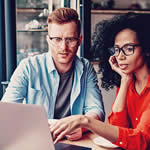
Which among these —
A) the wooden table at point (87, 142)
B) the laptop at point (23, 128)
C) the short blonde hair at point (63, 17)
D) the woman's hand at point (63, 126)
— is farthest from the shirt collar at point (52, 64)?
the laptop at point (23, 128)

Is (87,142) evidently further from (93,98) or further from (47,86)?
(47,86)

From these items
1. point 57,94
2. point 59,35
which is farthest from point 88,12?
point 57,94

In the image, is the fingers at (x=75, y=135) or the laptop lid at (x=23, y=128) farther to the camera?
the fingers at (x=75, y=135)

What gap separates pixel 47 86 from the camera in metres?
1.57

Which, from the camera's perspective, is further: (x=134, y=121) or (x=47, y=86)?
(x=47, y=86)

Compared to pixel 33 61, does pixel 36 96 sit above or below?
below

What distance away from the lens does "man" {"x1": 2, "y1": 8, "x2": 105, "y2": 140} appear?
4.82 ft

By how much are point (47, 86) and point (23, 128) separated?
0.92 metres

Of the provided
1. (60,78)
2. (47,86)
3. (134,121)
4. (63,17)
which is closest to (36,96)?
(47,86)

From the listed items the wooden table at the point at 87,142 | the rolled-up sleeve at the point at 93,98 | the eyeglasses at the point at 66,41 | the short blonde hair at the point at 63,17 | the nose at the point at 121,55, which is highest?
the short blonde hair at the point at 63,17

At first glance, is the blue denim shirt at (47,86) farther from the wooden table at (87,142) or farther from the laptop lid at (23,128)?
the laptop lid at (23,128)

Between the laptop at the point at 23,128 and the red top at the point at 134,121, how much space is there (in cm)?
40

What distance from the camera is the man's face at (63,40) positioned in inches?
57.4

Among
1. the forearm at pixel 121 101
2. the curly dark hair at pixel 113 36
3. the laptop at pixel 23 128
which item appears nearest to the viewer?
the laptop at pixel 23 128
